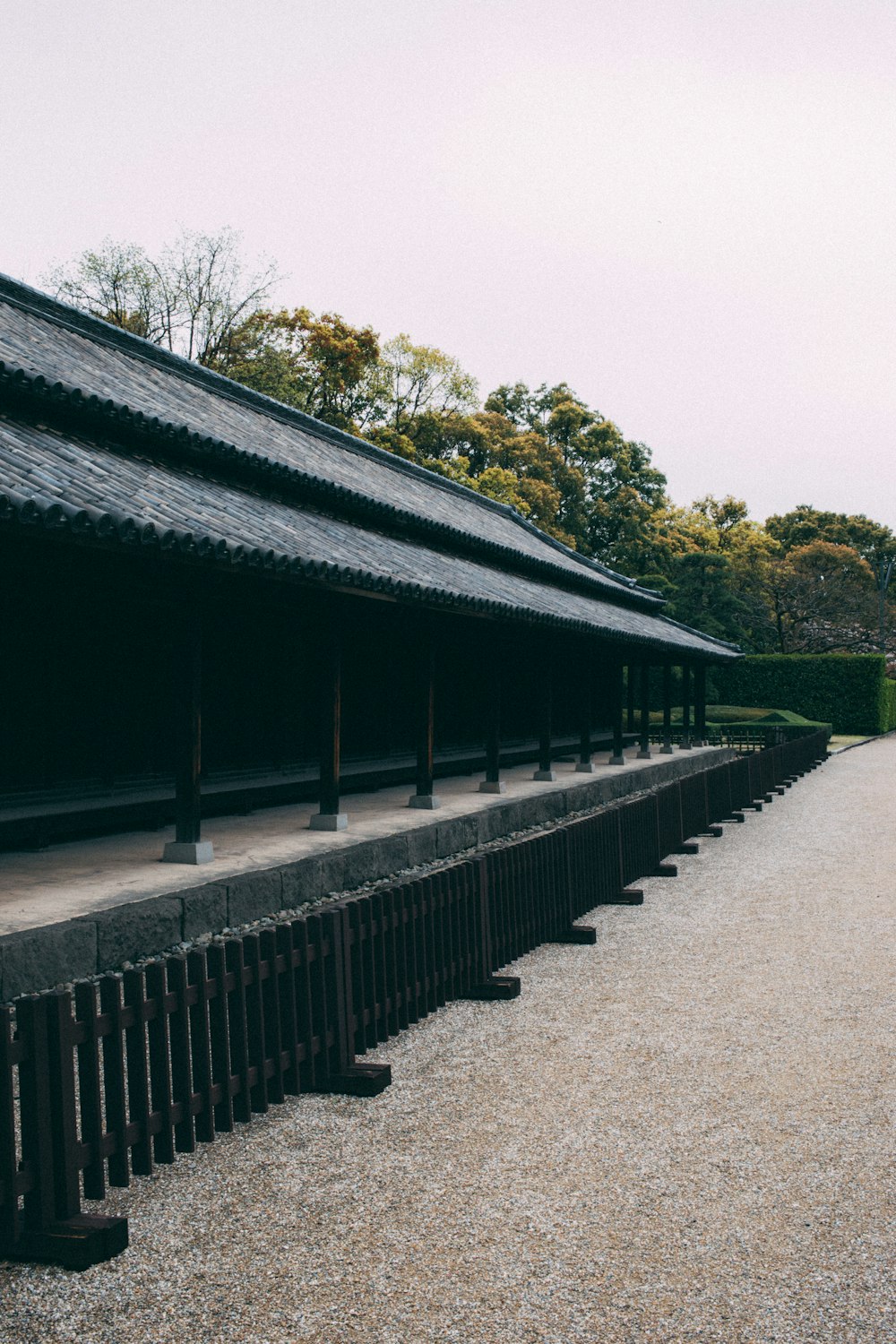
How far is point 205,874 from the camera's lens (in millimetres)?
9180

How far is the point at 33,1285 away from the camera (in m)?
3.66

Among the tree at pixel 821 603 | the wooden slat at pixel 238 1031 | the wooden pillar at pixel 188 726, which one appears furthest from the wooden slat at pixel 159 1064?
the tree at pixel 821 603

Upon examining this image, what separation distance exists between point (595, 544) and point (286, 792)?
51388mm

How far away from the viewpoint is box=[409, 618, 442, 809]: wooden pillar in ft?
46.4

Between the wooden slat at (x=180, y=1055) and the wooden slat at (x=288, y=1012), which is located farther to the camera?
the wooden slat at (x=288, y=1012)

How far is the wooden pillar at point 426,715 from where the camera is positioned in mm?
14156

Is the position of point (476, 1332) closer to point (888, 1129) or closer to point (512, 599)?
point (888, 1129)

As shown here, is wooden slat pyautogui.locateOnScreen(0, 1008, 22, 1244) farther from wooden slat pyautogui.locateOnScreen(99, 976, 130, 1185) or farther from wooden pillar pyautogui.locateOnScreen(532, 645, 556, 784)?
wooden pillar pyautogui.locateOnScreen(532, 645, 556, 784)

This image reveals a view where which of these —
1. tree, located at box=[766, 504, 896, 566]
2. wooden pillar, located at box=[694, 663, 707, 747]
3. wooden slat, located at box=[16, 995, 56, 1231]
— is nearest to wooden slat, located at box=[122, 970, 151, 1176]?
wooden slat, located at box=[16, 995, 56, 1231]

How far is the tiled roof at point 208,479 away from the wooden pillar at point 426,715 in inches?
33.0

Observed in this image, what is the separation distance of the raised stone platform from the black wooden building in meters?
0.42

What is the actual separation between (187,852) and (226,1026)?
5097 mm

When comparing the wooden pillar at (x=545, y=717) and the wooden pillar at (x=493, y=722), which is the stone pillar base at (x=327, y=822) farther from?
the wooden pillar at (x=545, y=717)

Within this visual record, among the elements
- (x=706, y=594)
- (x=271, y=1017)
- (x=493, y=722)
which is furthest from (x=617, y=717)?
(x=706, y=594)
